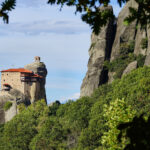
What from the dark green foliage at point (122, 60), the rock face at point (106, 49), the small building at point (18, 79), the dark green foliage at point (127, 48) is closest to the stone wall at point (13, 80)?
the small building at point (18, 79)

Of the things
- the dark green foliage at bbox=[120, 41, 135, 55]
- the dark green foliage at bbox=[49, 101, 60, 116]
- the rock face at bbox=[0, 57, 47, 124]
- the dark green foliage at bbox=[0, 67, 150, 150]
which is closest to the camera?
the dark green foliage at bbox=[0, 67, 150, 150]

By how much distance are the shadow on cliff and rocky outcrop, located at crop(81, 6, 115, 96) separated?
302ft

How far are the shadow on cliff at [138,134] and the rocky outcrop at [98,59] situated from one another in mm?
91961

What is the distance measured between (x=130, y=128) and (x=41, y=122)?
270ft

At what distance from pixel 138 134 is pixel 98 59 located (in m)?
95.1

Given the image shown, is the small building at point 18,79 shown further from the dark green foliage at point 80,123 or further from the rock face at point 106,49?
the dark green foliage at point 80,123

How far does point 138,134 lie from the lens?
12156 mm

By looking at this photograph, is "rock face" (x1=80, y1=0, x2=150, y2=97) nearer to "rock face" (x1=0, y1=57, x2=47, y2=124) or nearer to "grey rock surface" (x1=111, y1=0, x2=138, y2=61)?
"grey rock surface" (x1=111, y1=0, x2=138, y2=61)

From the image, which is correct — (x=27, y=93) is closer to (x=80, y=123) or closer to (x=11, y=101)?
(x=11, y=101)

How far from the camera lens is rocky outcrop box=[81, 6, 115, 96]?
106 metres

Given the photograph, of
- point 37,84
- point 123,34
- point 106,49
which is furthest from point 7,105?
point 123,34

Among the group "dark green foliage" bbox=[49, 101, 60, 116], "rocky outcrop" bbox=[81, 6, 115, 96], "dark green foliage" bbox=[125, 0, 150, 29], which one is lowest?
"dark green foliage" bbox=[49, 101, 60, 116]

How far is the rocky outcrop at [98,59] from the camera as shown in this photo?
4158 inches

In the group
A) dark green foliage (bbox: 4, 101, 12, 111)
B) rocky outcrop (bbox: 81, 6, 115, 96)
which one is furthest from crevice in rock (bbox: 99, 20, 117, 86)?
dark green foliage (bbox: 4, 101, 12, 111)
